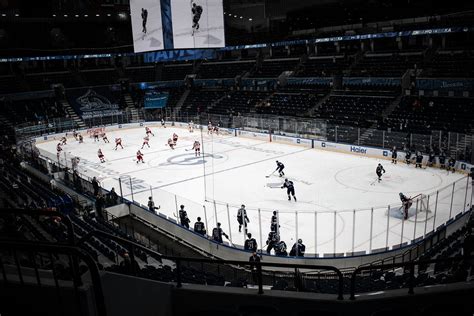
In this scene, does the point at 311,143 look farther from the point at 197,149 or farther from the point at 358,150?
the point at 197,149

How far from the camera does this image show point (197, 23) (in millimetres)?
19047

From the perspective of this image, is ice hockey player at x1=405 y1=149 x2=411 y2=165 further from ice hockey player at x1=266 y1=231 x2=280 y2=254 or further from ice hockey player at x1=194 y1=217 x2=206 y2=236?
ice hockey player at x1=194 y1=217 x2=206 y2=236

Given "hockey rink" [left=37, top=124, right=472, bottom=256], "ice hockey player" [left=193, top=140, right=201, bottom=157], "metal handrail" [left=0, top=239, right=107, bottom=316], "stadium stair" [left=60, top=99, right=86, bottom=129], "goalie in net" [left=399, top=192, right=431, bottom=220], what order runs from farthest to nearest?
"stadium stair" [left=60, top=99, right=86, bottom=129] → "ice hockey player" [left=193, top=140, right=201, bottom=157] → "goalie in net" [left=399, top=192, right=431, bottom=220] → "hockey rink" [left=37, top=124, right=472, bottom=256] → "metal handrail" [left=0, top=239, right=107, bottom=316]

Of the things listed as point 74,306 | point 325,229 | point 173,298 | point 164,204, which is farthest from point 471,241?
point 164,204

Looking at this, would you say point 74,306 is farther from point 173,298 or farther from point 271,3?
point 271,3

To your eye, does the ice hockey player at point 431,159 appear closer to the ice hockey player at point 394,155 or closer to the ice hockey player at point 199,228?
A: the ice hockey player at point 394,155

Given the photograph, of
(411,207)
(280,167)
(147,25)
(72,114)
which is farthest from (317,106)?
(72,114)

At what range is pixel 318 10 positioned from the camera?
47688 mm

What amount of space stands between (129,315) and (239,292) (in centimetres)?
125

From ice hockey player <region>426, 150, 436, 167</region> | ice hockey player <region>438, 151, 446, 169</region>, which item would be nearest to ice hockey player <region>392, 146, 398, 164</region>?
ice hockey player <region>426, 150, 436, 167</region>

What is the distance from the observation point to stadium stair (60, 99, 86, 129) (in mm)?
44037

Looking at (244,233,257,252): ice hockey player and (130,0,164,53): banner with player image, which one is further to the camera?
(130,0,164,53): banner with player image

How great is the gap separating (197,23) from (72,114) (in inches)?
1290

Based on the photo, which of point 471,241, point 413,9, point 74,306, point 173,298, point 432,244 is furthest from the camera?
point 413,9
